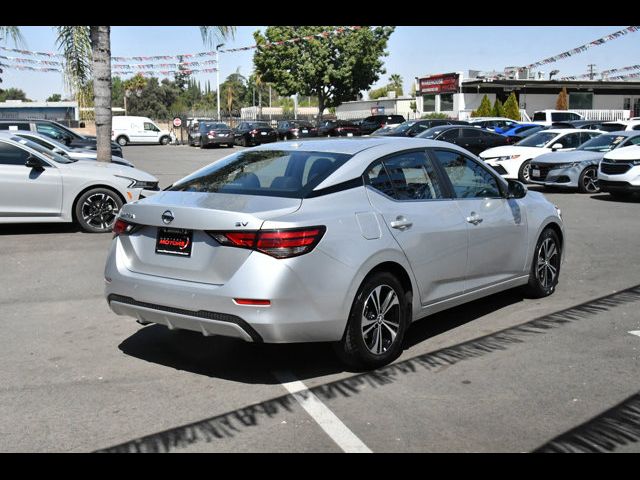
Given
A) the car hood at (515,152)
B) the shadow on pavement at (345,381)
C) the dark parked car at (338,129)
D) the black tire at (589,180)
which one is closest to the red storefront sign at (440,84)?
the dark parked car at (338,129)

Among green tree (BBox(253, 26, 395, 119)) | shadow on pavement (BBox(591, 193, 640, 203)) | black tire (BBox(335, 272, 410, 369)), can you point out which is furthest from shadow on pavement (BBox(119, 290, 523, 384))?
green tree (BBox(253, 26, 395, 119))

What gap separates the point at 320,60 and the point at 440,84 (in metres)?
8.88

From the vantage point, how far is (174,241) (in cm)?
499

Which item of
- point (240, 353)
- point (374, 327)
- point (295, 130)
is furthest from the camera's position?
point (295, 130)

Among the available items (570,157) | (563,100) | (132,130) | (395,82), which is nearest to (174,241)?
(570,157)

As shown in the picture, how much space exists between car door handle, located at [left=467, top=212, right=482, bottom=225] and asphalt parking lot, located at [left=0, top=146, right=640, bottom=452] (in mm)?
926

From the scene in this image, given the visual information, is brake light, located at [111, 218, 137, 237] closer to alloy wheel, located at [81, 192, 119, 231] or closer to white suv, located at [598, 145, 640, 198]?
alloy wheel, located at [81, 192, 119, 231]

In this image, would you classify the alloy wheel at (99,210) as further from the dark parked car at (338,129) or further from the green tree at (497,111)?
the green tree at (497,111)

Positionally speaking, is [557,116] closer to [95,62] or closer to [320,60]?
[320,60]

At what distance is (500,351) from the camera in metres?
5.70

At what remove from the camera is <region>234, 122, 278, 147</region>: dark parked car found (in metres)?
44.4

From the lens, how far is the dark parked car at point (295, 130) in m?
44.7
